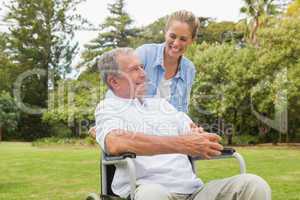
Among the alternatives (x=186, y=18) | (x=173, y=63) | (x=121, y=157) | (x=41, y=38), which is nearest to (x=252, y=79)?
(x=173, y=63)

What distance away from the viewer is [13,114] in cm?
1773

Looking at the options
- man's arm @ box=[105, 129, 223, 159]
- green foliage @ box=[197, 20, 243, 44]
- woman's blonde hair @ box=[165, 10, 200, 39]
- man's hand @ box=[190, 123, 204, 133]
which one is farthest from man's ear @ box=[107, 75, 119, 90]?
green foliage @ box=[197, 20, 243, 44]

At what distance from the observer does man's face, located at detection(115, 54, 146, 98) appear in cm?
223

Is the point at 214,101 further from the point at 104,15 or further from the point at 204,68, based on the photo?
the point at 104,15

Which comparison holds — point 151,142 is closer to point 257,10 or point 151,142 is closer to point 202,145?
point 202,145

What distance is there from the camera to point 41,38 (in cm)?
2455

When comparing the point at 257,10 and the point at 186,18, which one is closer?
the point at 186,18

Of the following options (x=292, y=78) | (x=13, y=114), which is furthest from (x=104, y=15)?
(x=292, y=78)

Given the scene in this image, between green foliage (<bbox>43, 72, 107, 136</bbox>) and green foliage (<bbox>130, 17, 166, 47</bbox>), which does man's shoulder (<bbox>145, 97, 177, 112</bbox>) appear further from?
green foliage (<bbox>130, 17, 166, 47</bbox>)

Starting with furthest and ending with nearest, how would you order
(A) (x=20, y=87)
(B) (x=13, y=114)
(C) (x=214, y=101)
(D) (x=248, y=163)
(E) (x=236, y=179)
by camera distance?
1. (A) (x=20, y=87)
2. (B) (x=13, y=114)
3. (C) (x=214, y=101)
4. (D) (x=248, y=163)
5. (E) (x=236, y=179)

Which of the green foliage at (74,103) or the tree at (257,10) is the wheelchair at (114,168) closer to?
the green foliage at (74,103)

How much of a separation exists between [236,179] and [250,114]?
1384 centimetres

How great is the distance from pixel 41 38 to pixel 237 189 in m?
23.5

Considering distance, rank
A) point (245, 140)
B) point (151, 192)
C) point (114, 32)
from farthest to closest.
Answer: point (114, 32)
point (245, 140)
point (151, 192)
